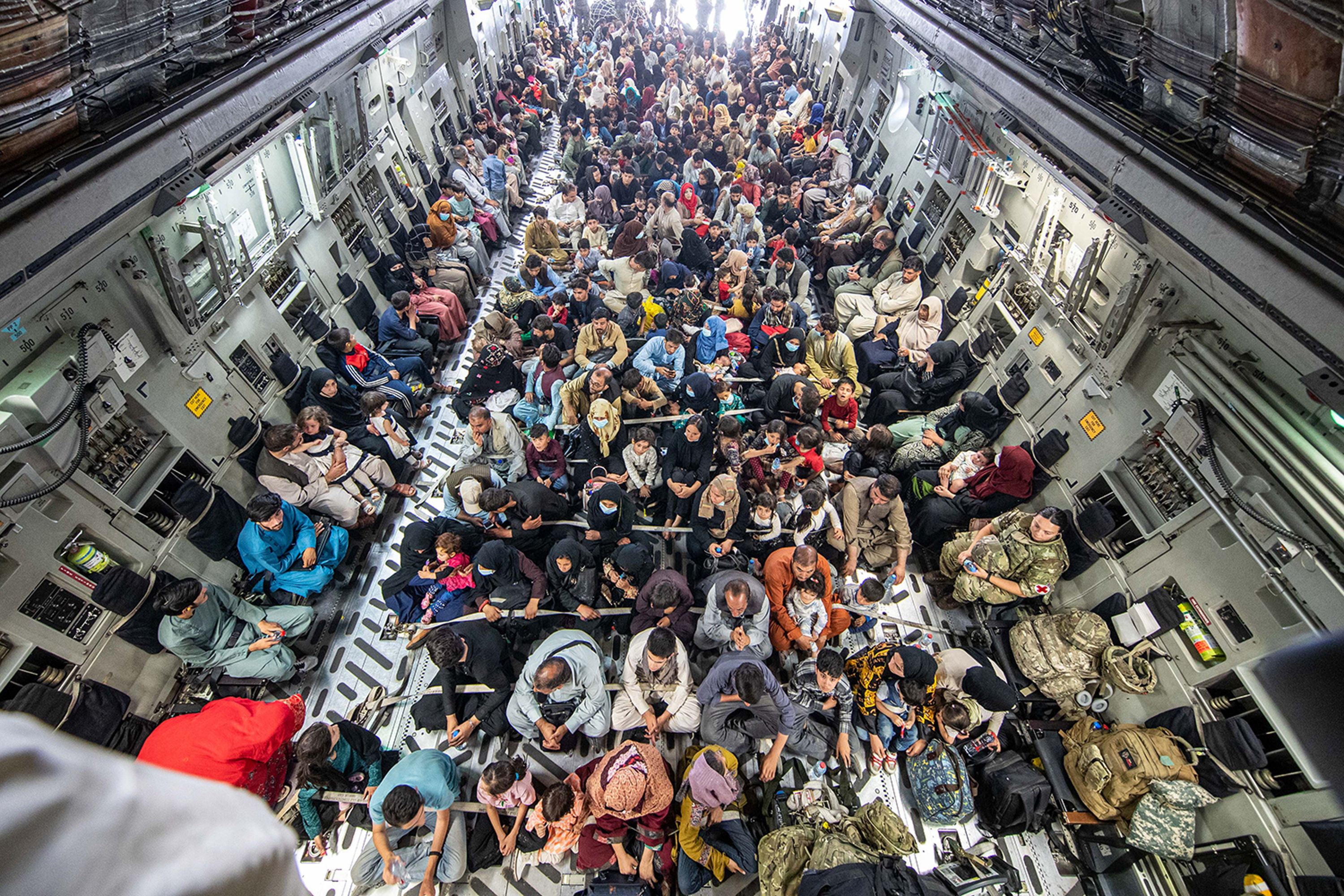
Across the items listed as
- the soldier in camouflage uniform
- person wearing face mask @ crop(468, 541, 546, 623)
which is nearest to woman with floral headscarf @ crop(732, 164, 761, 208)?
the soldier in camouflage uniform

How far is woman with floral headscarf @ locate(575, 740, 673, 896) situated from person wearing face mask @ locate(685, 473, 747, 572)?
1.75m

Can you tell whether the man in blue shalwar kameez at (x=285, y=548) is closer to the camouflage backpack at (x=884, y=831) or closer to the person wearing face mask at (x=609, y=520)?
the person wearing face mask at (x=609, y=520)

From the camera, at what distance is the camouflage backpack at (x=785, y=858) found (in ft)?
11.1

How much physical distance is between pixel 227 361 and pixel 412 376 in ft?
6.45

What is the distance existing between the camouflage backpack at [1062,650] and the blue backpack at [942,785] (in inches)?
39.9

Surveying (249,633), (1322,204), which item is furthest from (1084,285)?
(249,633)

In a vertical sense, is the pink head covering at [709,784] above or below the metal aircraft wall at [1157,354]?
below

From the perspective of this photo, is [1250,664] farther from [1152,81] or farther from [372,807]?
[372,807]

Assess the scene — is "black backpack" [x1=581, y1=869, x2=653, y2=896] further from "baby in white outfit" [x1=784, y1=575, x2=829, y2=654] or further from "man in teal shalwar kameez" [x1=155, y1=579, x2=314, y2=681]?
"man in teal shalwar kameez" [x1=155, y1=579, x2=314, y2=681]

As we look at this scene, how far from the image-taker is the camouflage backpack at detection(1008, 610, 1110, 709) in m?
4.32

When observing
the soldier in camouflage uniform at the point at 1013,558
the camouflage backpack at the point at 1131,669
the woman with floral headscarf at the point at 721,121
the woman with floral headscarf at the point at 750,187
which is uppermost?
the woman with floral headscarf at the point at 721,121

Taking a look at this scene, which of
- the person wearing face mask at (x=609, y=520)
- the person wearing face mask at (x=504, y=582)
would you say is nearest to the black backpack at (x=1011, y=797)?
the person wearing face mask at (x=609, y=520)

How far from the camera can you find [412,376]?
6.77 metres

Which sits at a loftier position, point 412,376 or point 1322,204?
point 412,376
